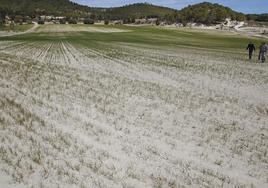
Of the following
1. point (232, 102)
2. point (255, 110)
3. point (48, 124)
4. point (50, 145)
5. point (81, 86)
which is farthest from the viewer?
point (81, 86)

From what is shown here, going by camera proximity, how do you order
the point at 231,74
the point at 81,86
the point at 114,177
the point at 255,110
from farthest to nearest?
the point at 231,74, the point at 81,86, the point at 255,110, the point at 114,177

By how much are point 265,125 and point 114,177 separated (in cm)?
689

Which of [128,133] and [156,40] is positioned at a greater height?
[156,40]

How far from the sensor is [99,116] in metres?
12.1

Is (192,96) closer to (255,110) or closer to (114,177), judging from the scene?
(255,110)

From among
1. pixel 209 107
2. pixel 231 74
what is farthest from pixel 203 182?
pixel 231 74

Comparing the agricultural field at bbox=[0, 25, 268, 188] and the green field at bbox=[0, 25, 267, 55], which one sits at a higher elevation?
the green field at bbox=[0, 25, 267, 55]

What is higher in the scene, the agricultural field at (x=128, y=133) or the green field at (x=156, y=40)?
the green field at (x=156, y=40)

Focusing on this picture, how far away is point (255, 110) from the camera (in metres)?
14.5

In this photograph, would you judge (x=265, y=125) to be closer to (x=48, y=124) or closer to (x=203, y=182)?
(x=203, y=182)

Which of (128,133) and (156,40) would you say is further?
(156,40)

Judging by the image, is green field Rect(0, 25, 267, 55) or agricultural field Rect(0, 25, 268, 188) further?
green field Rect(0, 25, 267, 55)

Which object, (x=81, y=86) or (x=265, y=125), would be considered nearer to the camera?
(x=265, y=125)

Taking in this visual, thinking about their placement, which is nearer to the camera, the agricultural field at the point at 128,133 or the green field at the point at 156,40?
the agricultural field at the point at 128,133
